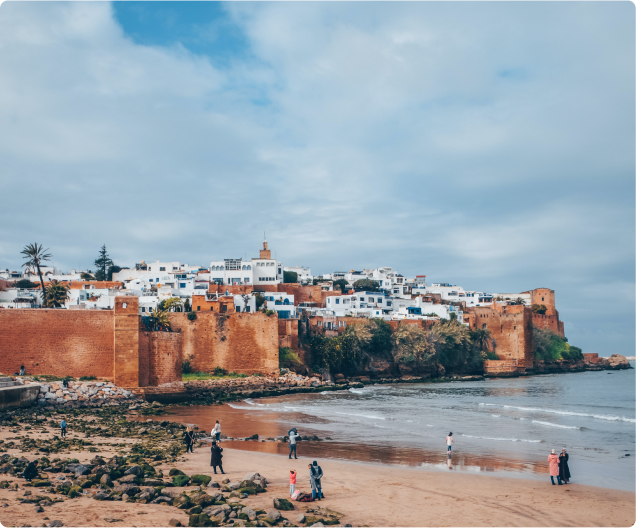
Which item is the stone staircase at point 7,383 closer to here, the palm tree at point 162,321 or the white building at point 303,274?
the palm tree at point 162,321

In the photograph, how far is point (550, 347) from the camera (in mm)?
70312

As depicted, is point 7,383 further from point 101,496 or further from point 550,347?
point 550,347

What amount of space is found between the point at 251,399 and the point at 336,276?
55928 millimetres

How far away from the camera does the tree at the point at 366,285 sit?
7556cm

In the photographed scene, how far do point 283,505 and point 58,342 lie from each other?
23557 millimetres

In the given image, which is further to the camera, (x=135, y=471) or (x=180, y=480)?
(x=135, y=471)

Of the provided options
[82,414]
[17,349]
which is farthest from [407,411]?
[17,349]

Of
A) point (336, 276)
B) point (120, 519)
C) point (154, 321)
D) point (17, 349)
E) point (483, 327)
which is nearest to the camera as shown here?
point (120, 519)

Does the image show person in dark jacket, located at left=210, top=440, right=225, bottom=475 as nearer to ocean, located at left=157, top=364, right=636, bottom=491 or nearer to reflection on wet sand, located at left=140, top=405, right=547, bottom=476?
reflection on wet sand, located at left=140, top=405, right=547, bottom=476

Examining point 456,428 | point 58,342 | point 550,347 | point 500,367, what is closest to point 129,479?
point 456,428

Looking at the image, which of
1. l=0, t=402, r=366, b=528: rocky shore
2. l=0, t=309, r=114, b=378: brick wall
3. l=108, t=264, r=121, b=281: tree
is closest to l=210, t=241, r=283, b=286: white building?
l=108, t=264, r=121, b=281: tree

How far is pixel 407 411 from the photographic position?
27203mm

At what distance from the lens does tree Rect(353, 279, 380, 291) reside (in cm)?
7556

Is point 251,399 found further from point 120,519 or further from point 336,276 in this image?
point 336,276
